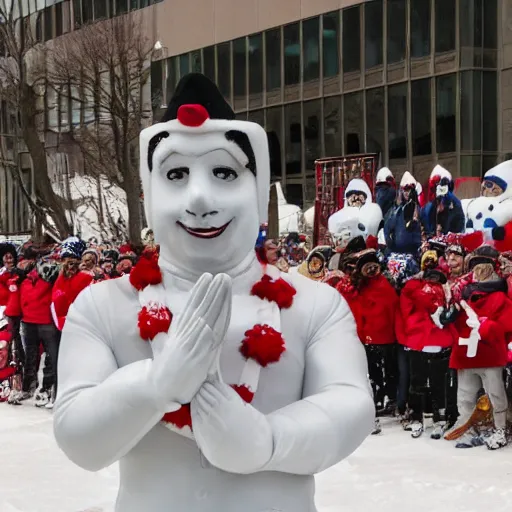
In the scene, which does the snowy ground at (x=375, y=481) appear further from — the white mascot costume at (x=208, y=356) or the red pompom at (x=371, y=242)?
the red pompom at (x=371, y=242)

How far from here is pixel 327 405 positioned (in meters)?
2.44

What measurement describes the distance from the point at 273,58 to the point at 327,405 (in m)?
25.3

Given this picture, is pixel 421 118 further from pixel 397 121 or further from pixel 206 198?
pixel 206 198

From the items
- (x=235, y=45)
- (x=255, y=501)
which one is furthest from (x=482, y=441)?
(x=235, y=45)

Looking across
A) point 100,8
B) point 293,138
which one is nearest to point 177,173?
point 293,138

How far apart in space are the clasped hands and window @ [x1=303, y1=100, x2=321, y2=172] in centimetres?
2346

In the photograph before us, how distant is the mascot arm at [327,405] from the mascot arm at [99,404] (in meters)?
0.34

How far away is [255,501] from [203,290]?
2.06 feet

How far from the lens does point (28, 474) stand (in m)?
6.64

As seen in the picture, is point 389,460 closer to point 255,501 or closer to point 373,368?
point 373,368

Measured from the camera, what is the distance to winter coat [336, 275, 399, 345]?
7.90m

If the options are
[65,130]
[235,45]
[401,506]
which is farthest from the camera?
[65,130]

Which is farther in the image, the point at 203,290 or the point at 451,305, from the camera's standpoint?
the point at 451,305

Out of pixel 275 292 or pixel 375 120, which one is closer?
pixel 275 292
